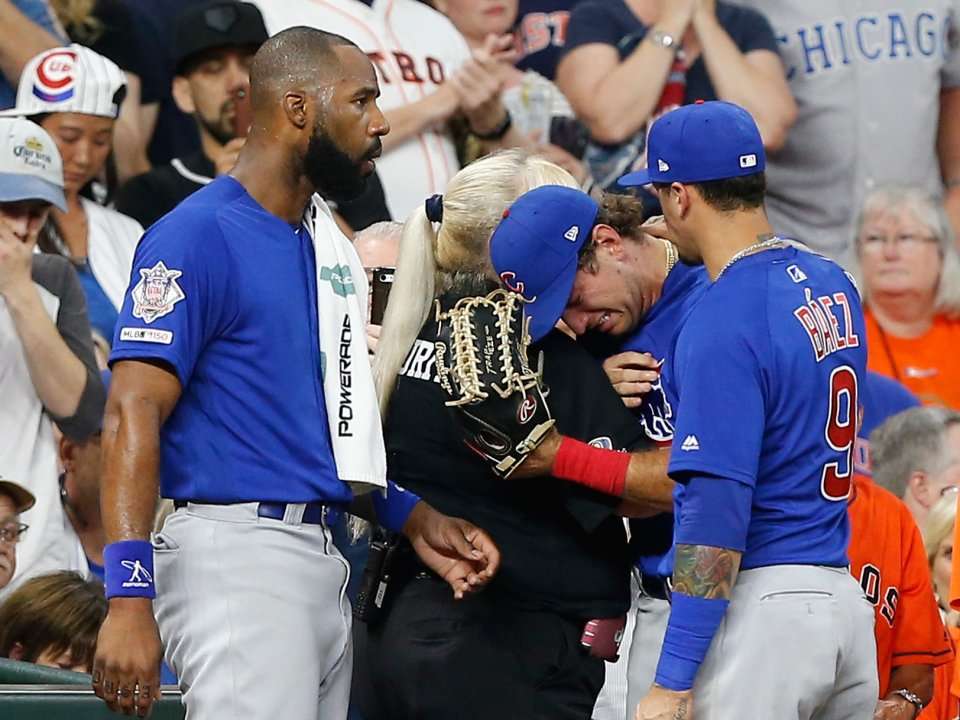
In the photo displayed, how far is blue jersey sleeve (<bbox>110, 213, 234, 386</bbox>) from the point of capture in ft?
8.07

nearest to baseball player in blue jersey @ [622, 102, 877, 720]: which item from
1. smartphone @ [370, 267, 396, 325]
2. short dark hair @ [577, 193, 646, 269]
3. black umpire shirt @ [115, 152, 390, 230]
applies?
short dark hair @ [577, 193, 646, 269]

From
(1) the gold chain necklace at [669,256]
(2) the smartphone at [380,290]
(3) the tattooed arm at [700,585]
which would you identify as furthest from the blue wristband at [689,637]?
(2) the smartphone at [380,290]

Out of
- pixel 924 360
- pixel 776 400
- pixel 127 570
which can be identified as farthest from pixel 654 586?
pixel 924 360

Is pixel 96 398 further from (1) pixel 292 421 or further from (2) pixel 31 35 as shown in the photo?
(1) pixel 292 421

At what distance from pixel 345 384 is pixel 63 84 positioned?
2.51 meters

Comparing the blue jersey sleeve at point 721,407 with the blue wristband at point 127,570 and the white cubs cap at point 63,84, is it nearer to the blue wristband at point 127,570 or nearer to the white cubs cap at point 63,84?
the blue wristband at point 127,570

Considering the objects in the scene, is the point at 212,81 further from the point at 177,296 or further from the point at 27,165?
the point at 177,296

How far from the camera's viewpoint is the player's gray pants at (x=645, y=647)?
9.88 ft

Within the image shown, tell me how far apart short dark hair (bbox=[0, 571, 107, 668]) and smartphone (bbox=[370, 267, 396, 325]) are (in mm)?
1014

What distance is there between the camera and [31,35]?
4.96m

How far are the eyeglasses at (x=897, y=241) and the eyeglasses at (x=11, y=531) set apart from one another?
375 centimetres

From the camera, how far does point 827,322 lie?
2.61 metres

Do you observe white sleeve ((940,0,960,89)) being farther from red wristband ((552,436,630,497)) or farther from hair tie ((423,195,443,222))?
red wristband ((552,436,630,497))

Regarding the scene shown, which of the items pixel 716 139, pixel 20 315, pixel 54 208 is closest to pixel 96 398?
pixel 20 315
